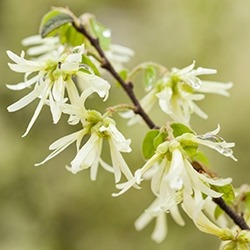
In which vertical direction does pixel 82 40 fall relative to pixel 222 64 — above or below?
above

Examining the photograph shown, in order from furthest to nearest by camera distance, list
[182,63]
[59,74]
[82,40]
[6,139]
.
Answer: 1. [182,63]
2. [6,139]
3. [82,40]
4. [59,74]

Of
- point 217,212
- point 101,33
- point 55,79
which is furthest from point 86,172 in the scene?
point 55,79

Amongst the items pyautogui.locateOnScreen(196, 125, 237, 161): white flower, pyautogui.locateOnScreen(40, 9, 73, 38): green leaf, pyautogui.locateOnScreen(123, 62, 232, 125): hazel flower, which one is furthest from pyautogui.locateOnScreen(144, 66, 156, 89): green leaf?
pyautogui.locateOnScreen(196, 125, 237, 161): white flower

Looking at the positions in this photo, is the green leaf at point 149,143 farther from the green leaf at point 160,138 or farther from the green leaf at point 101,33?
the green leaf at point 101,33

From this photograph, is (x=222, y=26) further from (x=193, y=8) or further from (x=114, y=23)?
(x=114, y=23)

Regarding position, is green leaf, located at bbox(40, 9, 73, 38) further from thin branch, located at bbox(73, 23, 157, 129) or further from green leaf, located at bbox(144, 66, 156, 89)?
green leaf, located at bbox(144, 66, 156, 89)

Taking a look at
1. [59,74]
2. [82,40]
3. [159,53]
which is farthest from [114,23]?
[59,74]
